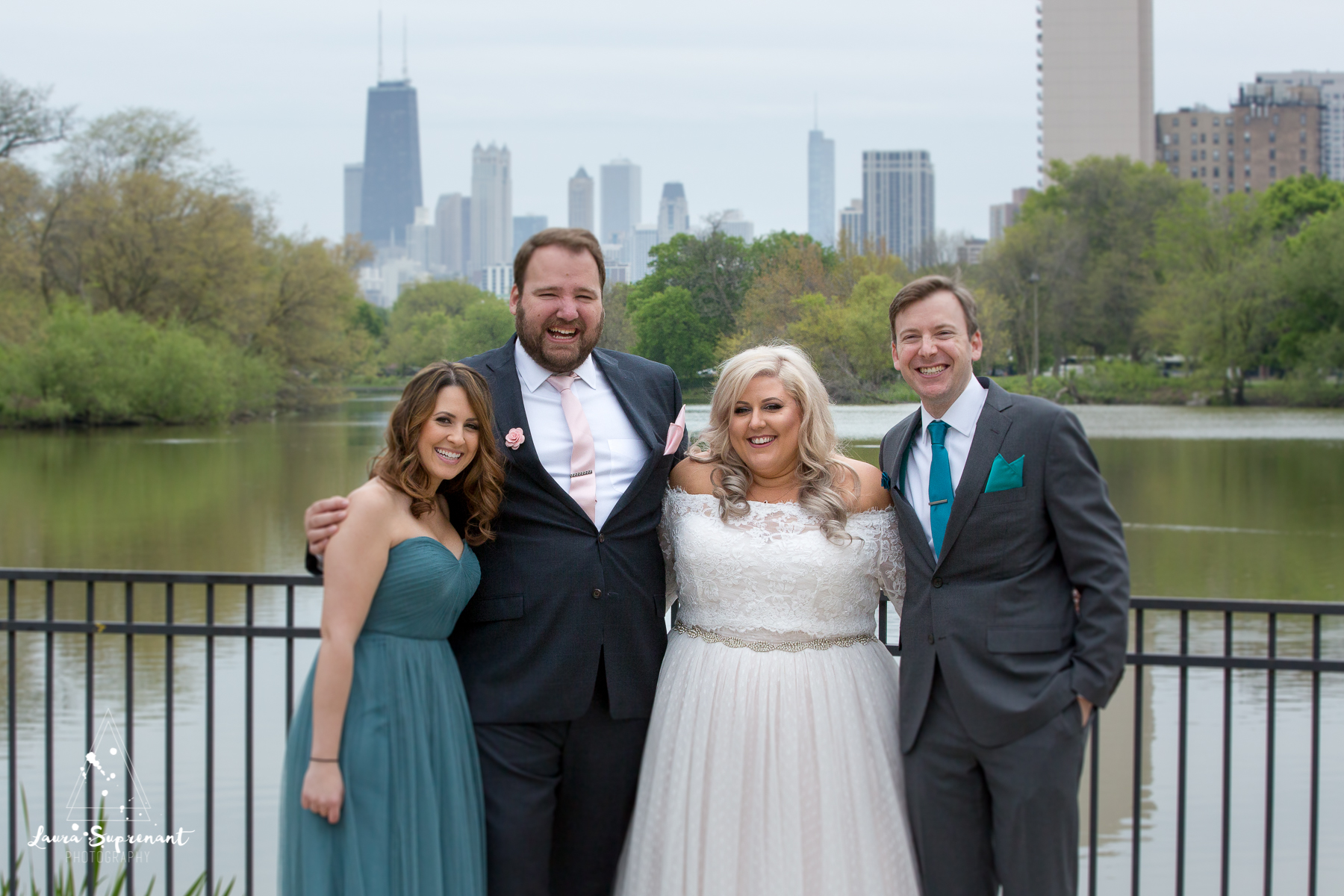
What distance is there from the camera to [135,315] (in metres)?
31.4

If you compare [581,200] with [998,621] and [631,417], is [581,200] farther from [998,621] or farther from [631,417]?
[998,621]

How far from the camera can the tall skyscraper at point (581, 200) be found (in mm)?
8141

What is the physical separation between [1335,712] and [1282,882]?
10.3 ft

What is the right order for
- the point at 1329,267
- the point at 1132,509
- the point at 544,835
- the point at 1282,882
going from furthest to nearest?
1. the point at 1329,267
2. the point at 1132,509
3. the point at 1282,882
4. the point at 544,835

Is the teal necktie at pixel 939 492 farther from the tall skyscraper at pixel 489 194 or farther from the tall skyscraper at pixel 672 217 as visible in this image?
the tall skyscraper at pixel 489 194

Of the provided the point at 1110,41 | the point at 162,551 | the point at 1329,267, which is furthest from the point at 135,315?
the point at 1110,41

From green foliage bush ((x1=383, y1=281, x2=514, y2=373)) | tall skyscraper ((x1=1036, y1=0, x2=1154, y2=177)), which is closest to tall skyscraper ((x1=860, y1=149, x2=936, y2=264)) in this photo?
green foliage bush ((x1=383, y1=281, x2=514, y2=373))

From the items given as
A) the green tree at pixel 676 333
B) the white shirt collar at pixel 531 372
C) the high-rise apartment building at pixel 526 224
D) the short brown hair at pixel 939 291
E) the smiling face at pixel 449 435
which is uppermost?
the high-rise apartment building at pixel 526 224

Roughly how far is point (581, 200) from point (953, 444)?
6.23 metres

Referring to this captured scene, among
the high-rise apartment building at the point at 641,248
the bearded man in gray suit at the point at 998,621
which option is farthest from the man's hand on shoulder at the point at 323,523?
the high-rise apartment building at the point at 641,248

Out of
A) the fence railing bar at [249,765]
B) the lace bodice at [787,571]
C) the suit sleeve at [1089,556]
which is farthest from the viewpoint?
the fence railing bar at [249,765]

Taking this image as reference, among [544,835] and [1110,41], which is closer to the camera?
[544,835]

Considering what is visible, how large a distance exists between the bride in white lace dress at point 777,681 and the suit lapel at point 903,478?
0.38 ft

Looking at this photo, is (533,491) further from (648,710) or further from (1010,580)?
(1010,580)
